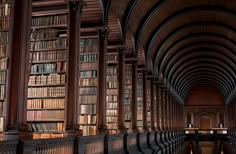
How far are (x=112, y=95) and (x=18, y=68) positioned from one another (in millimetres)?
6196

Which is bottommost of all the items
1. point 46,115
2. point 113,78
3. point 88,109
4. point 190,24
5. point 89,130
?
point 89,130

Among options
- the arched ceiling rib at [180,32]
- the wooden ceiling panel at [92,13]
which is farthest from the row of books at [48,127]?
the arched ceiling rib at [180,32]

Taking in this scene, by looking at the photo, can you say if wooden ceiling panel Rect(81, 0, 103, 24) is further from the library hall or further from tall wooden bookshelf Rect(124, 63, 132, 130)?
tall wooden bookshelf Rect(124, 63, 132, 130)

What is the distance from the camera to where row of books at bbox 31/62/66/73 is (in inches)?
301

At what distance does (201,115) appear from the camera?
40188 millimetres

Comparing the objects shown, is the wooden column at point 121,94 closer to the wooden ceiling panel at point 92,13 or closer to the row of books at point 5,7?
the wooden ceiling panel at point 92,13

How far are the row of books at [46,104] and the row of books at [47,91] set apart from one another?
0.11m

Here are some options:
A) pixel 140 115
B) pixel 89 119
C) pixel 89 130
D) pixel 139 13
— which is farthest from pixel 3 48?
pixel 140 115

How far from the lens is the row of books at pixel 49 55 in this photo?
7.68 metres

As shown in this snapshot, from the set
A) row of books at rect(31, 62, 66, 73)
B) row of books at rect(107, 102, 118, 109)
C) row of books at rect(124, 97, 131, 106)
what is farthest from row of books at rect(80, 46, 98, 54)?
row of books at rect(124, 97, 131, 106)

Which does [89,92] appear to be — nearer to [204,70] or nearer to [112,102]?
[112,102]

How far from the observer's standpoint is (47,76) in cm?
768

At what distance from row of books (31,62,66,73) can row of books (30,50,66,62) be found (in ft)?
0.37

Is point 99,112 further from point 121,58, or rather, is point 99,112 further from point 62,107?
point 121,58
